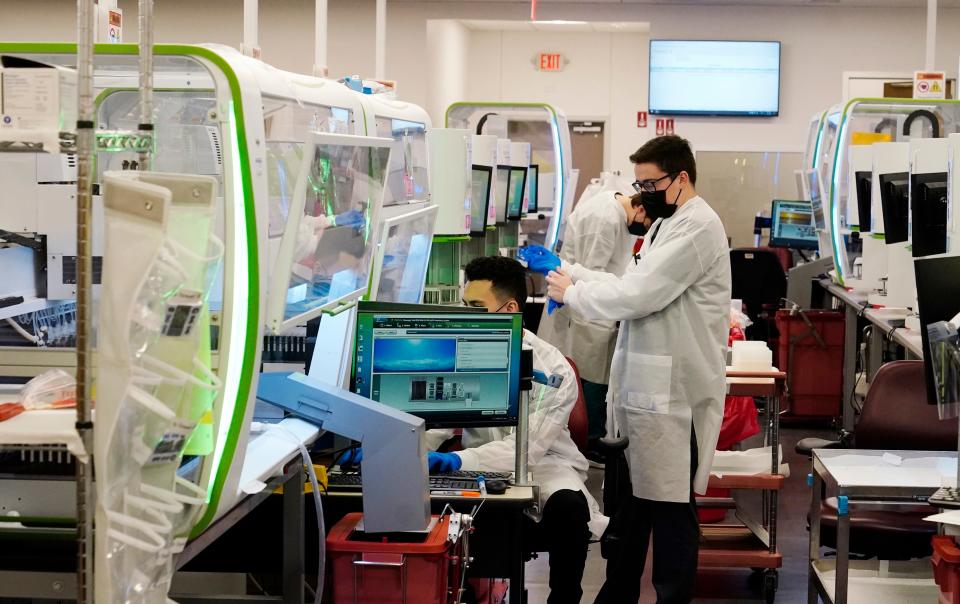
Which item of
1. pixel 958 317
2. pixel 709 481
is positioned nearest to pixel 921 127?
pixel 709 481

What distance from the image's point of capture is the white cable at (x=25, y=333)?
3.25 meters

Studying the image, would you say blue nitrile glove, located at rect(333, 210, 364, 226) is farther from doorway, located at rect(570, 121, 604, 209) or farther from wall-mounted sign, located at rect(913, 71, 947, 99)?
doorway, located at rect(570, 121, 604, 209)

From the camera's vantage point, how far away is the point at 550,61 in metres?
13.7

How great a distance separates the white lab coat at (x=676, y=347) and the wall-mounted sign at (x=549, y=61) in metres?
9.87

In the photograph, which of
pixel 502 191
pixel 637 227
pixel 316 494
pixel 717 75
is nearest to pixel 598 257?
pixel 637 227

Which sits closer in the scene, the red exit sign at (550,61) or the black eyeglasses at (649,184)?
the black eyeglasses at (649,184)

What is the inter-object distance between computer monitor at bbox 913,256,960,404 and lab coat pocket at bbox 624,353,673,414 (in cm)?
96

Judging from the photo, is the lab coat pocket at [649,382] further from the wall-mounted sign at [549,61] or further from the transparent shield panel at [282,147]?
the wall-mounted sign at [549,61]

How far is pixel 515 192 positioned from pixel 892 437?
4.45m

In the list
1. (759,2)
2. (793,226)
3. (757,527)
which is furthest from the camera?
(759,2)

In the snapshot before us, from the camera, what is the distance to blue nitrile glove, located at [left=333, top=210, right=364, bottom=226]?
3.17 meters

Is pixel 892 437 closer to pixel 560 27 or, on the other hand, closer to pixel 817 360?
pixel 817 360

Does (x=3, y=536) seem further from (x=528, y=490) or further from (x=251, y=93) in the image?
(x=528, y=490)

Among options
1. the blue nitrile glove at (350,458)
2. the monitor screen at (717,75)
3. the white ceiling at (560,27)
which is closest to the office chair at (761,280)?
the monitor screen at (717,75)
